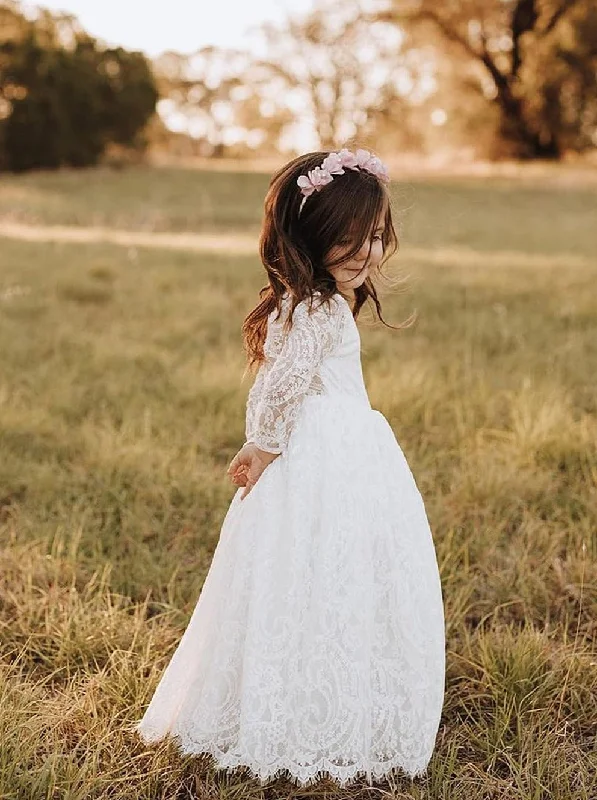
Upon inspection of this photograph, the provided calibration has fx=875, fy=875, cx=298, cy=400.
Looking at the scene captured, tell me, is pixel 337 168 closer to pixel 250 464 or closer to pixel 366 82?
pixel 250 464

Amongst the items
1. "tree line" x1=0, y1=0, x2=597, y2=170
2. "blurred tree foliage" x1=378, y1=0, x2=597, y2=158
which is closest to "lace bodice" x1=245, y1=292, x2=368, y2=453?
"tree line" x1=0, y1=0, x2=597, y2=170

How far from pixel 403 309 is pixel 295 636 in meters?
4.81

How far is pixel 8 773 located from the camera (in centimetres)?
191

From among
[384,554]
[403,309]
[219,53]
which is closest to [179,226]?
[403,309]

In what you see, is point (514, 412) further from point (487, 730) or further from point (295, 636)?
point (295, 636)

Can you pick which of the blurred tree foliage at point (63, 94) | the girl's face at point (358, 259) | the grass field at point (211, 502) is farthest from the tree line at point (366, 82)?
the girl's face at point (358, 259)

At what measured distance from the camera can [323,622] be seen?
1.94 meters

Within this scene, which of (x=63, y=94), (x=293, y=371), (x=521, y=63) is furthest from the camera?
(x=521, y=63)

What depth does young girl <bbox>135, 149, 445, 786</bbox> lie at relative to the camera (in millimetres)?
1938

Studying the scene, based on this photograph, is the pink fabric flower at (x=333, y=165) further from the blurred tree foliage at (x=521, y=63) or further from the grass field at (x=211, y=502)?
the blurred tree foliage at (x=521, y=63)

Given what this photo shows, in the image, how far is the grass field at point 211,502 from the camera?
2.11 meters

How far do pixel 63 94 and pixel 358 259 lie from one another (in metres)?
22.2

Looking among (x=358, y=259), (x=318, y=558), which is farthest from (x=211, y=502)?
(x=358, y=259)

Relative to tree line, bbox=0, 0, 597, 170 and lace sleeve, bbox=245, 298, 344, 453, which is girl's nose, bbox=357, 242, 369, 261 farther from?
tree line, bbox=0, 0, 597, 170
